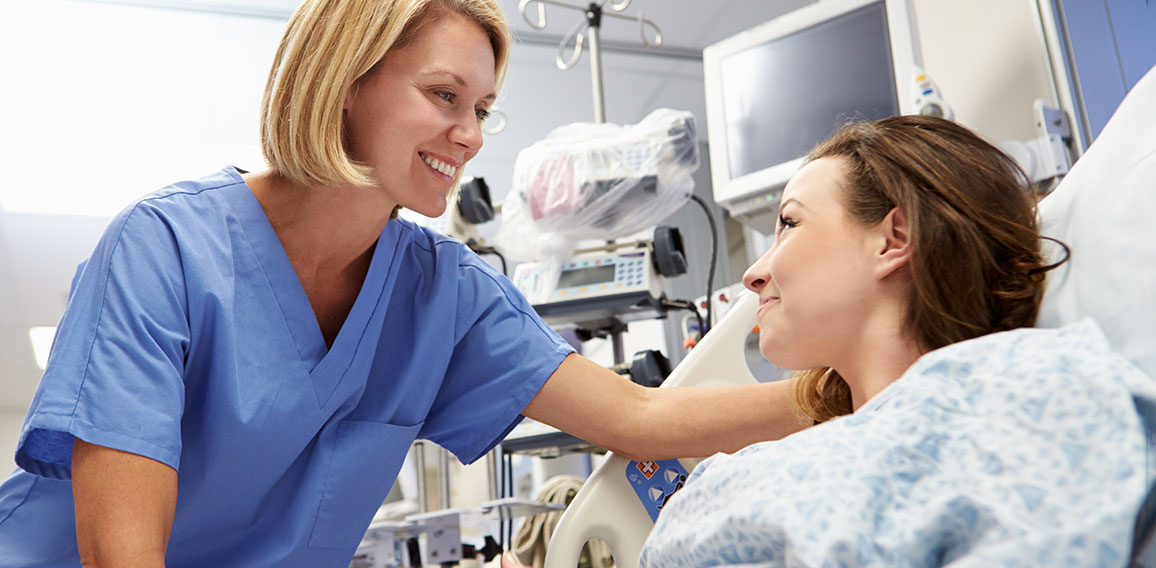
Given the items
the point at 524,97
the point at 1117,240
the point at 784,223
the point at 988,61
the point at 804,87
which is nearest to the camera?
the point at 1117,240

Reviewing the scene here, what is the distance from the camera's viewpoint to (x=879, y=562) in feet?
1.95

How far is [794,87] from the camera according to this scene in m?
2.38

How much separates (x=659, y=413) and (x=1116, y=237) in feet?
1.94

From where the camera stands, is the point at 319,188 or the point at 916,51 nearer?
the point at 319,188

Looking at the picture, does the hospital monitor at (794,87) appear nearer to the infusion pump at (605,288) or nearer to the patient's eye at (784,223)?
the infusion pump at (605,288)

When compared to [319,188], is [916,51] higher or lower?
higher

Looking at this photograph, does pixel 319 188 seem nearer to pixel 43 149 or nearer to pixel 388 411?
pixel 388 411

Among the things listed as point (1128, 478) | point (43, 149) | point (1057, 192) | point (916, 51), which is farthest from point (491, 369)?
point (43, 149)

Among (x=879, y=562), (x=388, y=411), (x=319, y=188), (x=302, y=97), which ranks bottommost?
(x=879, y=562)

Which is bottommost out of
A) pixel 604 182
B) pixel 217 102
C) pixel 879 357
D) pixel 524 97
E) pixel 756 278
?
pixel 879 357

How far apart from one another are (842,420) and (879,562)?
16cm

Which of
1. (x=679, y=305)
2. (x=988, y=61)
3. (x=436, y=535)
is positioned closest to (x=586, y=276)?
(x=679, y=305)

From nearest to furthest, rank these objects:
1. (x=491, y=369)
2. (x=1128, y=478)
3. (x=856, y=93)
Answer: (x=1128, y=478), (x=491, y=369), (x=856, y=93)

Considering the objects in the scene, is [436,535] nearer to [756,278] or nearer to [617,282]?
[617,282]
